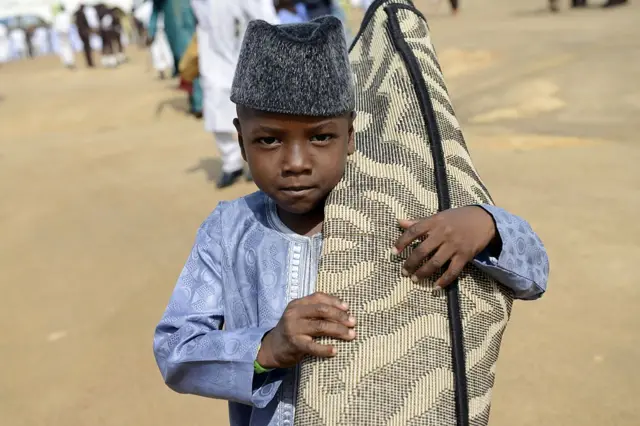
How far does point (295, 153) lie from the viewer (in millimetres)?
1219

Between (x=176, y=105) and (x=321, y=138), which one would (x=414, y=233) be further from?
(x=176, y=105)

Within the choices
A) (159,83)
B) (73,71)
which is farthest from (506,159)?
(73,71)

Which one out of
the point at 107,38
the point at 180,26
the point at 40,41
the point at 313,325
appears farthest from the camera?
the point at 40,41

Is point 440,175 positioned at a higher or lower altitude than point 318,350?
higher

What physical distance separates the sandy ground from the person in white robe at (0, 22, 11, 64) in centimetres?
1874

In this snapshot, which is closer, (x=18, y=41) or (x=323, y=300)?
(x=323, y=300)

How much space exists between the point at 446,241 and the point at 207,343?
466 mm

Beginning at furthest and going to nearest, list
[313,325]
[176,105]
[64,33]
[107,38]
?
[107,38]
[64,33]
[176,105]
[313,325]

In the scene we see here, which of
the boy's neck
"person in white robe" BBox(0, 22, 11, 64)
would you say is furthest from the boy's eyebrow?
"person in white robe" BBox(0, 22, 11, 64)

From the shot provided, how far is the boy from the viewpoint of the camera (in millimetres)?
1185

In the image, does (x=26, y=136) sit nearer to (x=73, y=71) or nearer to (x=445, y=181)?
(x=73, y=71)

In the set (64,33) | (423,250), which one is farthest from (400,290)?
(64,33)

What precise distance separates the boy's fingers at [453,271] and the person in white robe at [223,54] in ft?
16.2

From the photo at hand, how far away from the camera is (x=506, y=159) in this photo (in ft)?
20.1
